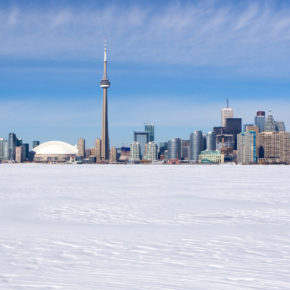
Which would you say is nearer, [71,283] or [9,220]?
[71,283]

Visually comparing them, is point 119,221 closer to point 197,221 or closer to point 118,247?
point 197,221

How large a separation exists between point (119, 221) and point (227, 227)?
17.8 ft

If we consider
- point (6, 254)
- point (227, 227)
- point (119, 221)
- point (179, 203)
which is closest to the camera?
point (6, 254)

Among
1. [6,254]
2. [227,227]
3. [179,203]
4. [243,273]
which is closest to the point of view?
[243,273]

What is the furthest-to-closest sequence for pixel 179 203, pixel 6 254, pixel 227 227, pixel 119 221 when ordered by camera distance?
pixel 179 203, pixel 119 221, pixel 227 227, pixel 6 254

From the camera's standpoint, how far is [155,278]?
1177cm

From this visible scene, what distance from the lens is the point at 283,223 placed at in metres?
21.9

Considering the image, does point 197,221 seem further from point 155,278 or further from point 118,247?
point 155,278

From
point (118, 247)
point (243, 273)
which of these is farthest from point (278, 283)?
point (118, 247)

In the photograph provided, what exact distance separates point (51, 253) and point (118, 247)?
240 centimetres

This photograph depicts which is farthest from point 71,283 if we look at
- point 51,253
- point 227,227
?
point 227,227

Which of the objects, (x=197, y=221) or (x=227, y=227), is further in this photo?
(x=197, y=221)

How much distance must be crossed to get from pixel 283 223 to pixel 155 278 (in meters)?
11.9

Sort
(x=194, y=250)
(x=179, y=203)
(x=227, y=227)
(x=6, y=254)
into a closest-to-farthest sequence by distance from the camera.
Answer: (x=6, y=254) → (x=194, y=250) → (x=227, y=227) → (x=179, y=203)
